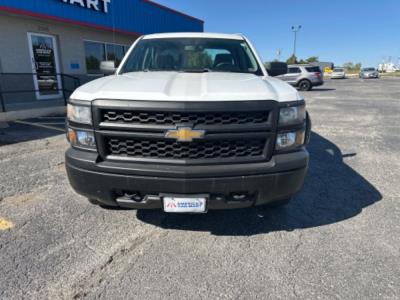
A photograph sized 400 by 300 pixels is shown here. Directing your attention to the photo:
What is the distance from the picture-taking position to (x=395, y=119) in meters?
8.95

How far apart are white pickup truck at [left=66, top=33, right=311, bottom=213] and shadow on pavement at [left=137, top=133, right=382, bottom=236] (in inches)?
23.9

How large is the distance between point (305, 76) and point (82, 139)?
20256mm

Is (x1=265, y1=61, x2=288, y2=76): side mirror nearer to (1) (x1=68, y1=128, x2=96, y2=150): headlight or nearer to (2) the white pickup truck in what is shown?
(2) the white pickup truck

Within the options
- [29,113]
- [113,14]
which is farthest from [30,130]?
[113,14]

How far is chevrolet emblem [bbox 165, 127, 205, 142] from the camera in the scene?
2090 mm

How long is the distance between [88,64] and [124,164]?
1172 centimetres

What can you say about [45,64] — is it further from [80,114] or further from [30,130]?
[80,114]

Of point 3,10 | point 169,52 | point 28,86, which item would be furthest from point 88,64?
point 169,52

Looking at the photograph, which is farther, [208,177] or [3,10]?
[3,10]

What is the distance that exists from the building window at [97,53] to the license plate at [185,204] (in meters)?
11.5

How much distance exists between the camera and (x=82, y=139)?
2.31 meters

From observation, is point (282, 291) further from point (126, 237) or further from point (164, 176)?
point (126, 237)

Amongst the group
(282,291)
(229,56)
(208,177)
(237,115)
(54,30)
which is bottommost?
(282,291)

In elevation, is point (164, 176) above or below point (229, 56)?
below
